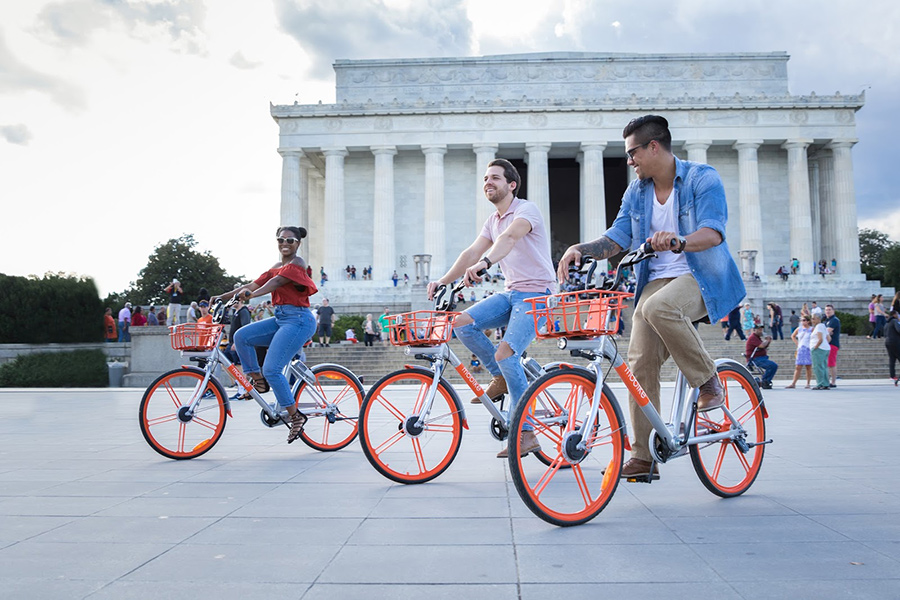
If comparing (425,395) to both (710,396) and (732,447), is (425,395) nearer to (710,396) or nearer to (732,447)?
(710,396)

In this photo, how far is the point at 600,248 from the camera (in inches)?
186

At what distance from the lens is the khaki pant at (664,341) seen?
14.8ft

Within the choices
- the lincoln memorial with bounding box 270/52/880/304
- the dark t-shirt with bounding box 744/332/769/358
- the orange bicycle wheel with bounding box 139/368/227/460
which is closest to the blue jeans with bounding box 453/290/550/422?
the orange bicycle wheel with bounding box 139/368/227/460

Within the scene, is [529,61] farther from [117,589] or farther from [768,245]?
[117,589]

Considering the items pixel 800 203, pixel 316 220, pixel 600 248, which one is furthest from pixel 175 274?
pixel 600 248

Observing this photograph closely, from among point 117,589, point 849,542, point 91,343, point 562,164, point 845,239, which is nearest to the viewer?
point 117,589

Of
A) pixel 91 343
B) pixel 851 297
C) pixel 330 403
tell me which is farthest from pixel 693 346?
pixel 851 297

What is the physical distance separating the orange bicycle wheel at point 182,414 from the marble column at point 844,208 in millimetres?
46565

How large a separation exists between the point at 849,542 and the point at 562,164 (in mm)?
52067

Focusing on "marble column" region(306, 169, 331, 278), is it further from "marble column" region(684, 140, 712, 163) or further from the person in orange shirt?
"marble column" region(684, 140, 712, 163)

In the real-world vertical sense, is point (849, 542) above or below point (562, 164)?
below

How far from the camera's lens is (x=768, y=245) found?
4872 cm

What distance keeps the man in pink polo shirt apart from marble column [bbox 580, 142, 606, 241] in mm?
40916

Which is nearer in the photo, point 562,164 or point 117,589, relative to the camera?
point 117,589
